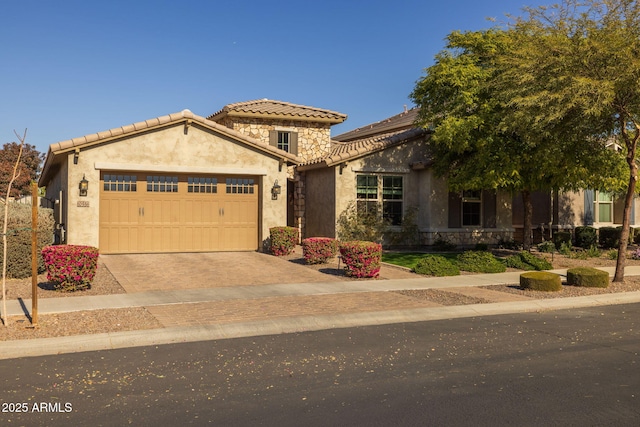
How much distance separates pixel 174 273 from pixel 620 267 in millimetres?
11971

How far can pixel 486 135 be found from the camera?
770 inches

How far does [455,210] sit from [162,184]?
474 inches

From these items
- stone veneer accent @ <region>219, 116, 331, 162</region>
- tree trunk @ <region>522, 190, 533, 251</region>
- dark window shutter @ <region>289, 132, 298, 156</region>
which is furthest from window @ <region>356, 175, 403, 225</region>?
tree trunk @ <region>522, 190, 533, 251</region>

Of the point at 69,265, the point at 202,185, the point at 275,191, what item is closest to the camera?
the point at 69,265

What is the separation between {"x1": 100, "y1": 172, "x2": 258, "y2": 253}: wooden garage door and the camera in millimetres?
18656

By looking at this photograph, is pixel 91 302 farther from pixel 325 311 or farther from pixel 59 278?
pixel 325 311

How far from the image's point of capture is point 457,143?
19.6 meters

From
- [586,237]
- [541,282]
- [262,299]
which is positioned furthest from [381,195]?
[262,299]

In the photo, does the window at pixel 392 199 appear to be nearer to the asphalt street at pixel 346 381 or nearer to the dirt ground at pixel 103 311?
the dirt ground at pixel 103 311

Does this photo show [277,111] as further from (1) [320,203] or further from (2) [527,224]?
(2) [527,224]

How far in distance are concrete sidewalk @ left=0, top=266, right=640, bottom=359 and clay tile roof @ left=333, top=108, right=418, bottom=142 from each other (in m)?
16.5

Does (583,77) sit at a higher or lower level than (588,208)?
higher

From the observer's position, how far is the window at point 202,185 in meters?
19.6

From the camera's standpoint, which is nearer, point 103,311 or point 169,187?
point 103,311
